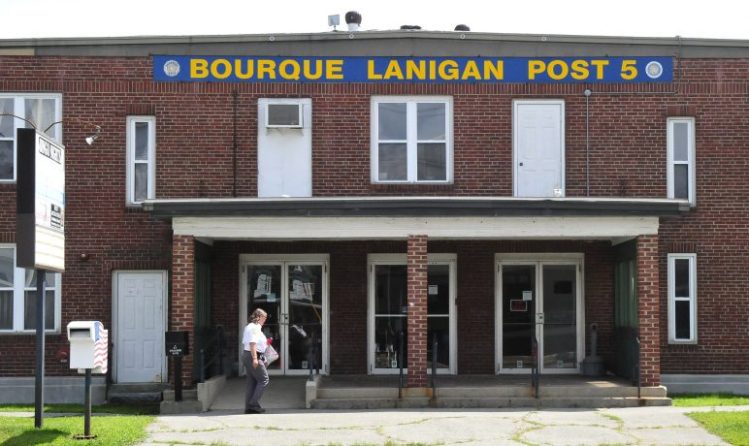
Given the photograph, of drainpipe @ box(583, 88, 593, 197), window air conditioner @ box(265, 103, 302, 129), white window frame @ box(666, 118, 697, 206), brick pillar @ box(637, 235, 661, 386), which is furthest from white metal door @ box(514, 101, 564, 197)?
window air conditioner @ box(265, 103, 302, 129)

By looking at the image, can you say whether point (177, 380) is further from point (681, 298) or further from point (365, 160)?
point (681, 298)

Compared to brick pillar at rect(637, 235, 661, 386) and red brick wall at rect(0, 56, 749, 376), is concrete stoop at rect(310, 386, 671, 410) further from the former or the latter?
red brick wall at rect(0, 56, 749, 376)

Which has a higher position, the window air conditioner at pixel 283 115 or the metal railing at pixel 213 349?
the window air conditioner at pixel 283 115

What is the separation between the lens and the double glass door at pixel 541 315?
21.6 meters

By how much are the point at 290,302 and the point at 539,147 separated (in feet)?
19.2

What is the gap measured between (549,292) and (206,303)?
6.82 meters

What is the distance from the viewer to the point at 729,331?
21.2 m

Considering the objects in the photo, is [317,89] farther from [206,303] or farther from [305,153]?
[206,303]

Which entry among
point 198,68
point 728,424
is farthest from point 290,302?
point 728,424

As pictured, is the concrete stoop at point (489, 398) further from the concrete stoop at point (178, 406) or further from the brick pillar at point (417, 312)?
the concrete stoop at point (178, 406)

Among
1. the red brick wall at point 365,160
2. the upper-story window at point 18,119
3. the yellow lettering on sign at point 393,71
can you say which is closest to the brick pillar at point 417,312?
the red brick wall at point 365,160

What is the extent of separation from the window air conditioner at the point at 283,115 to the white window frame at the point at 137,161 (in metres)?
2.27

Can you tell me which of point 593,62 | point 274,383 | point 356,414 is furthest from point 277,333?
point 593,62

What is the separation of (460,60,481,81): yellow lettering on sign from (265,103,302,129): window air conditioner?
3343 millimetres
